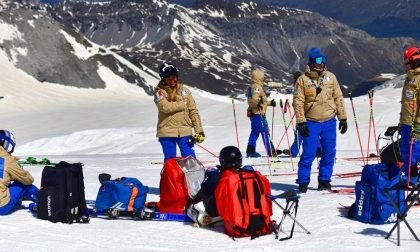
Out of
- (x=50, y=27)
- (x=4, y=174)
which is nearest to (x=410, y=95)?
(x=4, y=174)

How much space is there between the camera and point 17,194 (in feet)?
29.8

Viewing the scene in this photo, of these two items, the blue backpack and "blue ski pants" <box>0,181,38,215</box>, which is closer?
the blue backpack

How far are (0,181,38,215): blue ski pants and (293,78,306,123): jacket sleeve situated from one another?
162 inches

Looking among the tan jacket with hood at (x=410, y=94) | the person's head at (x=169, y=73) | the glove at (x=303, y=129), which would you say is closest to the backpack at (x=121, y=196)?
the person's head at (x=169, y=73)

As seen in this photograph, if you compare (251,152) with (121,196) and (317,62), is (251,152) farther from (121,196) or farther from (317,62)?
(121,196)

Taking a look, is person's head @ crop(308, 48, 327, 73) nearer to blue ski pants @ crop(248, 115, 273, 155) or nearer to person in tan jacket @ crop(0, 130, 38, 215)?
person in tan jacket @ crop(0, 130, 38, 215)

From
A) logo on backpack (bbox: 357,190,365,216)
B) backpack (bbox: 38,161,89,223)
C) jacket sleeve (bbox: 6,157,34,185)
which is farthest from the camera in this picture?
jacket sleeve (bbox: 6,157,34,185)

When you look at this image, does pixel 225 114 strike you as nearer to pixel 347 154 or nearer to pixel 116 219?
pixel 347 154

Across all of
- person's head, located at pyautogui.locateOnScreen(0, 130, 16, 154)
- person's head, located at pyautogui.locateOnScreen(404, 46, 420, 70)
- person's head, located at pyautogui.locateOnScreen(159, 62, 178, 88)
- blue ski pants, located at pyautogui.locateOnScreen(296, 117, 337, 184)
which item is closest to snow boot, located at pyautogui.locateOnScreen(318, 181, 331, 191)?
blue ski pants, located at pyautogui.locateOnScreen(296, 117, 337, 184)

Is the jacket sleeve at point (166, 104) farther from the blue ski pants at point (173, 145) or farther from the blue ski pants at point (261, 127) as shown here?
the blue ski pants at point (261, 127)

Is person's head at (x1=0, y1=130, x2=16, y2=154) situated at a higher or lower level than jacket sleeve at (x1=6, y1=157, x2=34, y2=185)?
higher

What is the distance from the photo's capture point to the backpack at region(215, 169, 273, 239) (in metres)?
7.39

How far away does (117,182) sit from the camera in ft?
29.1

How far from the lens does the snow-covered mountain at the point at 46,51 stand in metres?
82.3
